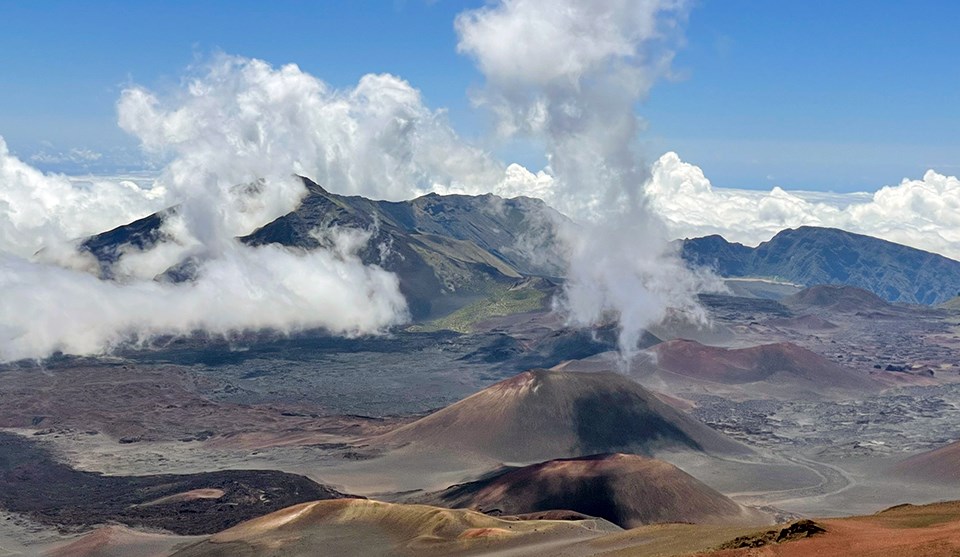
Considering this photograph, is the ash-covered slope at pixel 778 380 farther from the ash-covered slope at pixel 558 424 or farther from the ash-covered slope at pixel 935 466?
the ash-covered slope at pixel 935 466

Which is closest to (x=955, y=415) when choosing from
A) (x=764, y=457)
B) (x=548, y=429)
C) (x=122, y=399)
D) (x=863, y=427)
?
(x=863, y=427)

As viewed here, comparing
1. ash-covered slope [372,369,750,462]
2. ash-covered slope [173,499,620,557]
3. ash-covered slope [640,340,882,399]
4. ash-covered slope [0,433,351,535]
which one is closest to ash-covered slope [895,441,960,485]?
ash-covered slope [372,369,750,462]

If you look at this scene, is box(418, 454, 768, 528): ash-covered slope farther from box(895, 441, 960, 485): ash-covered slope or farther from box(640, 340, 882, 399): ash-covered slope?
box(640, 340, 882, 399): ash-covered slope

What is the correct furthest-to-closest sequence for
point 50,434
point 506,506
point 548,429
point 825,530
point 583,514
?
point 50,434 < point 548,429 < point 506,506 < point 583,514 < point 825,530

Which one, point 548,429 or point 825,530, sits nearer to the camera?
point 825,530

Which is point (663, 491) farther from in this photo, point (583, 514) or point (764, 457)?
point (764, 457)
